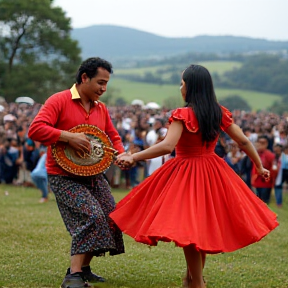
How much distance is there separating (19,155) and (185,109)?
1574cm

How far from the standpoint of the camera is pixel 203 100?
6.83 meters

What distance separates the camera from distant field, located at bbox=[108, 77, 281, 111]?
71125 millimetres

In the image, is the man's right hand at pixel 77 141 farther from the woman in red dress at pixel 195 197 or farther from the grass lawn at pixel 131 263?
the grass lawn at pixel 131 263

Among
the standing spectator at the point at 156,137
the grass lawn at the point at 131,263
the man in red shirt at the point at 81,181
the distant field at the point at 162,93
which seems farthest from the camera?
the distant field at the point at 162,93

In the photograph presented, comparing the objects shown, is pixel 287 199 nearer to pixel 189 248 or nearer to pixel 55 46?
pixel 189 248

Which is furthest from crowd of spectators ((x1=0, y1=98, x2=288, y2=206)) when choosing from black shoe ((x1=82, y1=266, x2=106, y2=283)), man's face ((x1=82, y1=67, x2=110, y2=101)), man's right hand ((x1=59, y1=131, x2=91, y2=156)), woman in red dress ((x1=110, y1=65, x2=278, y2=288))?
woman in red dress ((x1=110, y1=65, x2=278, y2=288))

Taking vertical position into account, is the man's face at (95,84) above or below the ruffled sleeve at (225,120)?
above

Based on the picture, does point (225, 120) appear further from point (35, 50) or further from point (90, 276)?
point (35, 50)

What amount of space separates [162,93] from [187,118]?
7646 cm

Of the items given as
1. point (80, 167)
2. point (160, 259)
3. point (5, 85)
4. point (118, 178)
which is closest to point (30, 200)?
point (118, 178)

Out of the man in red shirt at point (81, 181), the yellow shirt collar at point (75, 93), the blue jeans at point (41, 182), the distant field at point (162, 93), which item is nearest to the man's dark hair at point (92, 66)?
the man in red shirt at point (81, 181)

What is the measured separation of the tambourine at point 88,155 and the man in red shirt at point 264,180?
10045mm

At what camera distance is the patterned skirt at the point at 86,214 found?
280 inches

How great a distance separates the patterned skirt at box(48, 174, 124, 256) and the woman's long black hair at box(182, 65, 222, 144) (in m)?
1.25
